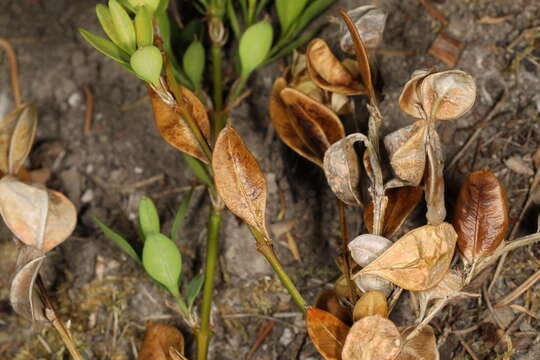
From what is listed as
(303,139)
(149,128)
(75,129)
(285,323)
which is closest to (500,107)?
(303,139)

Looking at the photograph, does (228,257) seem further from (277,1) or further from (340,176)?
(277,1)

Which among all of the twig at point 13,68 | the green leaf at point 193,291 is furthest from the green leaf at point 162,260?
the twig at point 13,68

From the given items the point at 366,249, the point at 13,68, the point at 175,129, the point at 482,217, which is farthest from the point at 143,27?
the point at 13,68

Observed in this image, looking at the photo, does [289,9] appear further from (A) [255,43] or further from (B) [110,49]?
(B) [110,49]

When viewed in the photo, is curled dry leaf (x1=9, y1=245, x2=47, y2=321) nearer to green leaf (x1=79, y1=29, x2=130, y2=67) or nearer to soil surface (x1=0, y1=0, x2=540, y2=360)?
soil surface (x1=0, y1=0, x2=540, y2=360)

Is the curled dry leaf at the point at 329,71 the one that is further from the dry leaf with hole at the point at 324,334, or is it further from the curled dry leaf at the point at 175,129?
the dry leaf with hole at the point at 324,334
